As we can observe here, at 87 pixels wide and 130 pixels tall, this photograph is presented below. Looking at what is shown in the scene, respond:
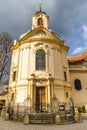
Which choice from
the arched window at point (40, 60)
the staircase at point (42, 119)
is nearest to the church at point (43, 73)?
the arched window at point (40, 60)

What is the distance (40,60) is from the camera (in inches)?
873

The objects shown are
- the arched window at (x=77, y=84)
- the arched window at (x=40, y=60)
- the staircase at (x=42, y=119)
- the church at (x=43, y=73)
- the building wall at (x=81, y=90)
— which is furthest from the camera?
the arched window at (x=77, y=84)

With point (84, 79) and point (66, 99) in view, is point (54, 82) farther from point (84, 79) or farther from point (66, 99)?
point (84, 79)

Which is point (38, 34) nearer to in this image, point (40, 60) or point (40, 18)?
point (40, 60)

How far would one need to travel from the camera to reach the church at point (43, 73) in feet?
65.3

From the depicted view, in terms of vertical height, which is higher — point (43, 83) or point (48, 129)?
point (43, 83)

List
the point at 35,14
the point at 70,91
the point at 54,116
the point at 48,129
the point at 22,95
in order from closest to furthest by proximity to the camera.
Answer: the point at 48,129 < the point at 54,116 < the point at 22,95 < the point at 70,91 < the point at 35,14

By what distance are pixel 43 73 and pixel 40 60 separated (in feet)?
8.00

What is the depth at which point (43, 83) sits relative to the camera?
66.1 ft

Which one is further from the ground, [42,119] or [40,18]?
[40,18]

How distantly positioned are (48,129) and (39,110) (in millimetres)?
7599

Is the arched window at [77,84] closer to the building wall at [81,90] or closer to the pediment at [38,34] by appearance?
the building wall at [81,90]

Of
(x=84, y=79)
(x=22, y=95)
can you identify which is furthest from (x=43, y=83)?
(x=84, y=79)

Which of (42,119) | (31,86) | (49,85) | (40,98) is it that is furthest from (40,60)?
(42,119)
